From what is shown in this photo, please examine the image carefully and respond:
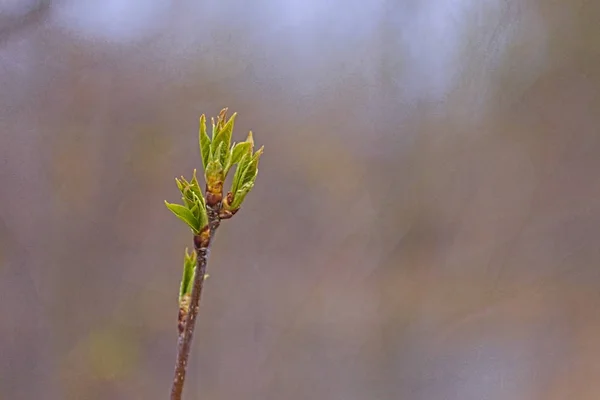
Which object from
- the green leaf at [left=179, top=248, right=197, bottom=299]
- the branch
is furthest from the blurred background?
the green leaf at [left=179, top=248, right=197, bottom=299]

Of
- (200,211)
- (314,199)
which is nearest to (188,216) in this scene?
(200,211)

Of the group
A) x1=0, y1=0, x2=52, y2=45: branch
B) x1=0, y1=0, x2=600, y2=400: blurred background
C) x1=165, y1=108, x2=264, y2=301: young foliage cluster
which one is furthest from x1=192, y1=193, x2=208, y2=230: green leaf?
x1=0, y1=0, x2=52, y2=45: branch

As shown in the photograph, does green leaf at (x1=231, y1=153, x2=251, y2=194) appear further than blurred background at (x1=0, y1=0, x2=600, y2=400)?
No

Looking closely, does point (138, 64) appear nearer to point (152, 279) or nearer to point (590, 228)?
point (152, 279)

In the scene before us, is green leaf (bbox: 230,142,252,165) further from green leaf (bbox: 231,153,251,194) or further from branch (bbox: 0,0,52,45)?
branch (bbox: 0,0,52,45)

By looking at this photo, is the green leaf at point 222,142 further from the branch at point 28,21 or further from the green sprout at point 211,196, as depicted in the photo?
the branch at point 28,21

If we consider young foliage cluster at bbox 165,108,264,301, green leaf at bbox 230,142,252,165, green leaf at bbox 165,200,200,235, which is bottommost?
green leaf at bbox 165,200,200,235

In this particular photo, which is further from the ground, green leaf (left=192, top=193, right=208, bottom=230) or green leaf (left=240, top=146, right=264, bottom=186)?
green leaf (left=240, top=146, right=264, bottom=186)

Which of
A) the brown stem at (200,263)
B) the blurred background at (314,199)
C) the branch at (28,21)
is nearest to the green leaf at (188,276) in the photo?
the brown stem at (200,263)

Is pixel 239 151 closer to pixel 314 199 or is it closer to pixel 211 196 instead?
pixel 211 196

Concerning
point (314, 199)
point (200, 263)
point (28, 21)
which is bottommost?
point (200, 263)

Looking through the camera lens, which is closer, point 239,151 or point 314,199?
point 239,151
